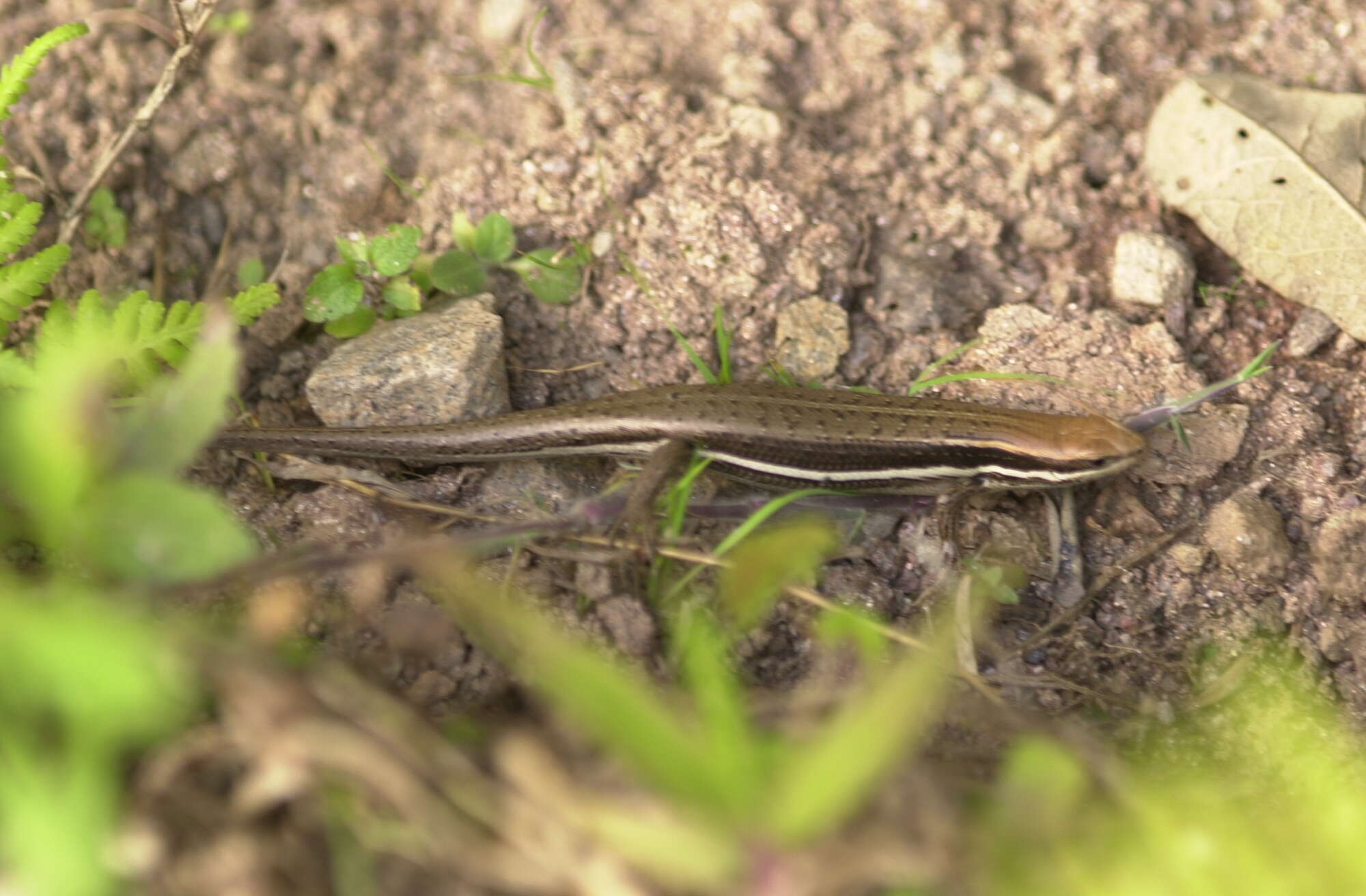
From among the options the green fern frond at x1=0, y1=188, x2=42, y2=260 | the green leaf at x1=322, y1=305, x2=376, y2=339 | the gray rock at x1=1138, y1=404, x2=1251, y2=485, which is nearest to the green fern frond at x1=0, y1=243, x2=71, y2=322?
the green fern frond at x1=0, y1=188, x2=42, y2=260

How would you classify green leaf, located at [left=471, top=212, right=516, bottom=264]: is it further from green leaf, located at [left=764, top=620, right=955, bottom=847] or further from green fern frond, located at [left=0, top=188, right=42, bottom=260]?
green leaf, located at [left=764, top=620, right=955, bottom=847]

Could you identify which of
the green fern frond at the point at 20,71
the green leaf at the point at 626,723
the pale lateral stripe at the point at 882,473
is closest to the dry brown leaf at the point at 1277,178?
the pale lateral stripe at the point at 882,473

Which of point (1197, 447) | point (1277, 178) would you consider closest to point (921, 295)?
point (1197, 447)

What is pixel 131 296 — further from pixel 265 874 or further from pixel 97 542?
pixel 265 874

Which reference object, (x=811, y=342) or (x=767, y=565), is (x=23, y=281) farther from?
(x=811, y=342)

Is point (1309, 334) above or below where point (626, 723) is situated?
below

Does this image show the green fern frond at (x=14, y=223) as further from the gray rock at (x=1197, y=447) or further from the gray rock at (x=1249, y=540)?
the gray rock at (x=1249, y=540)
